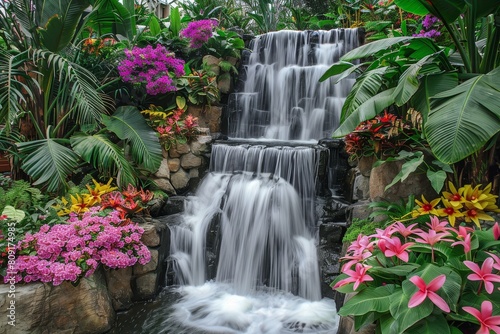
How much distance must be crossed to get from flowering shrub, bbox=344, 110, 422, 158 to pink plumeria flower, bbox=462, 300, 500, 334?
7.44 feet

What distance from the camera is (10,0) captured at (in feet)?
15.0

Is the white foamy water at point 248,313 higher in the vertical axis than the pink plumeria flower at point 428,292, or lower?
Answer: lower

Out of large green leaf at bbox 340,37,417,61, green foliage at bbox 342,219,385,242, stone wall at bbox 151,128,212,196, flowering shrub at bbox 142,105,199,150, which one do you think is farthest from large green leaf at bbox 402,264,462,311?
flowering shrub at bbox 142,105,199,150

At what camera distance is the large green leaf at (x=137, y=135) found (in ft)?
16.6

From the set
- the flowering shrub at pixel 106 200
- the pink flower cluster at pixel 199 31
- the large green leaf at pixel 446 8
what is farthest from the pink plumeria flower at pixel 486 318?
the pink flower cluster at pixel 199 31

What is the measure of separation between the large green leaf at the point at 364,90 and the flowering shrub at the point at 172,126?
296 cm

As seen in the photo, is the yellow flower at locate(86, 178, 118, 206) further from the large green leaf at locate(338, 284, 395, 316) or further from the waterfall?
the large green leaf at locate(338, 284, 395, 316)

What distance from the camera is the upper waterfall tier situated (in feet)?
22.7

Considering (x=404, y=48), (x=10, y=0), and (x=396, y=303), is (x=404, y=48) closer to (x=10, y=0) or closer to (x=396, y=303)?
(x=396, y=303)

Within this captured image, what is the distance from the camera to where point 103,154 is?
4645 millimetres

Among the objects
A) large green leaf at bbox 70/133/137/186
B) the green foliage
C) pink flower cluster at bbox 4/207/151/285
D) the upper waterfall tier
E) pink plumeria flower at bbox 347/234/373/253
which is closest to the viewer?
pink plumeria flower at bbox 347/234/373/253

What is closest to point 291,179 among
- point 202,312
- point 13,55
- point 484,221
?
point 202,312

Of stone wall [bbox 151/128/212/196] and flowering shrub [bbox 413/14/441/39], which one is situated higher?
flowering shrub [bbox 413/14/441/39]

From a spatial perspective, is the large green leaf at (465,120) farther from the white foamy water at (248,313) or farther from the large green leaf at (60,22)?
the large green leaf at (60,22)
